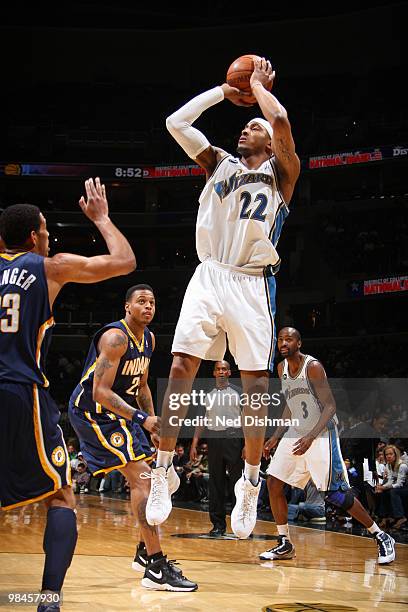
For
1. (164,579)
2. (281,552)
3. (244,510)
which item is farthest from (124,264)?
(281,552)

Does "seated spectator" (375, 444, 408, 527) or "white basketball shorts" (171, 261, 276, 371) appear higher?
"white basketball shorts" (171, 261, 276, 371)

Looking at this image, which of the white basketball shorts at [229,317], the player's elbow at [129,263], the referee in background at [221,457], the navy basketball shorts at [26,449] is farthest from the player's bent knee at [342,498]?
the player's elbow at [129,263]

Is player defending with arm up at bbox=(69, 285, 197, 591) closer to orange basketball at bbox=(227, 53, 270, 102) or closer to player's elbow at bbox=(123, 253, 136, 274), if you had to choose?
player's elbow at bbox=(123, 253, 136, 274)

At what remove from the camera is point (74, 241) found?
26.9 meters

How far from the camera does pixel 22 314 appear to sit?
3656 mm

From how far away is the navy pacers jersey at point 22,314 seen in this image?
3.65 m

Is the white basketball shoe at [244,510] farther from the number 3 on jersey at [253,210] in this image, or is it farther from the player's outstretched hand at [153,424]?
the number 3 on jersey at [253,210]

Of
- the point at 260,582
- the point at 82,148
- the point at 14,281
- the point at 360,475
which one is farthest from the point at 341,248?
the point at 14,281

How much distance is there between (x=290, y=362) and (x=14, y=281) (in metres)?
4.18

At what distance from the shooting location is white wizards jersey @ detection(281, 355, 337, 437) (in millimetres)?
7387

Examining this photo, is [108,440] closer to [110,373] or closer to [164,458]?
[110,373]

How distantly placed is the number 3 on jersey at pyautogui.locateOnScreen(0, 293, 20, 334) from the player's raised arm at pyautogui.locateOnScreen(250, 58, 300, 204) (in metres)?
1.78

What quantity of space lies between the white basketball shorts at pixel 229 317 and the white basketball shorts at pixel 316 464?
2.70 m

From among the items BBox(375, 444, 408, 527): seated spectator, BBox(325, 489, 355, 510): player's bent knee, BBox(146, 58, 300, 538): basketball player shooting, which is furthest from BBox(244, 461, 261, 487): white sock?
BBox(375, 444, 408, 527): seated spectator
